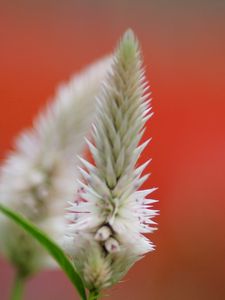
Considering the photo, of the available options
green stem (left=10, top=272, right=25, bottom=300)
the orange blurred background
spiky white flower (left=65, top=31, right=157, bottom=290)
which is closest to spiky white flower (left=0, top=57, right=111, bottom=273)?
green stem (left=10, top=272, right=25, bottom=300)

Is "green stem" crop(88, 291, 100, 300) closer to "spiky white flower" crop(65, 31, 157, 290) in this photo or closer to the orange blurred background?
"spiky white flower" crop(65, 31, 157, 290)

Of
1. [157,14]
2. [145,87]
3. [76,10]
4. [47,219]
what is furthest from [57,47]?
[145,87]

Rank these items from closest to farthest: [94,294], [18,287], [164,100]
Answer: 1. [94,294]
2. [18,287]
3. [164,100]

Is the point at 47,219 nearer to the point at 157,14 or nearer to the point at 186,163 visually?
the point at 186,163

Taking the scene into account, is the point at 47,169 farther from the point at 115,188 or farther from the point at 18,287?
the point at 115,188

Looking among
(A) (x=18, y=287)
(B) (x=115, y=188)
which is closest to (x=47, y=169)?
(A) (x=18, y=287)

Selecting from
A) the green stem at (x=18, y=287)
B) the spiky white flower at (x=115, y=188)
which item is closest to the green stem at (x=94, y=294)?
the spiky white flower at (x=115, y=188)

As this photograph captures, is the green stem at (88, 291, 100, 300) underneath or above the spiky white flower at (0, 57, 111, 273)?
underneath
